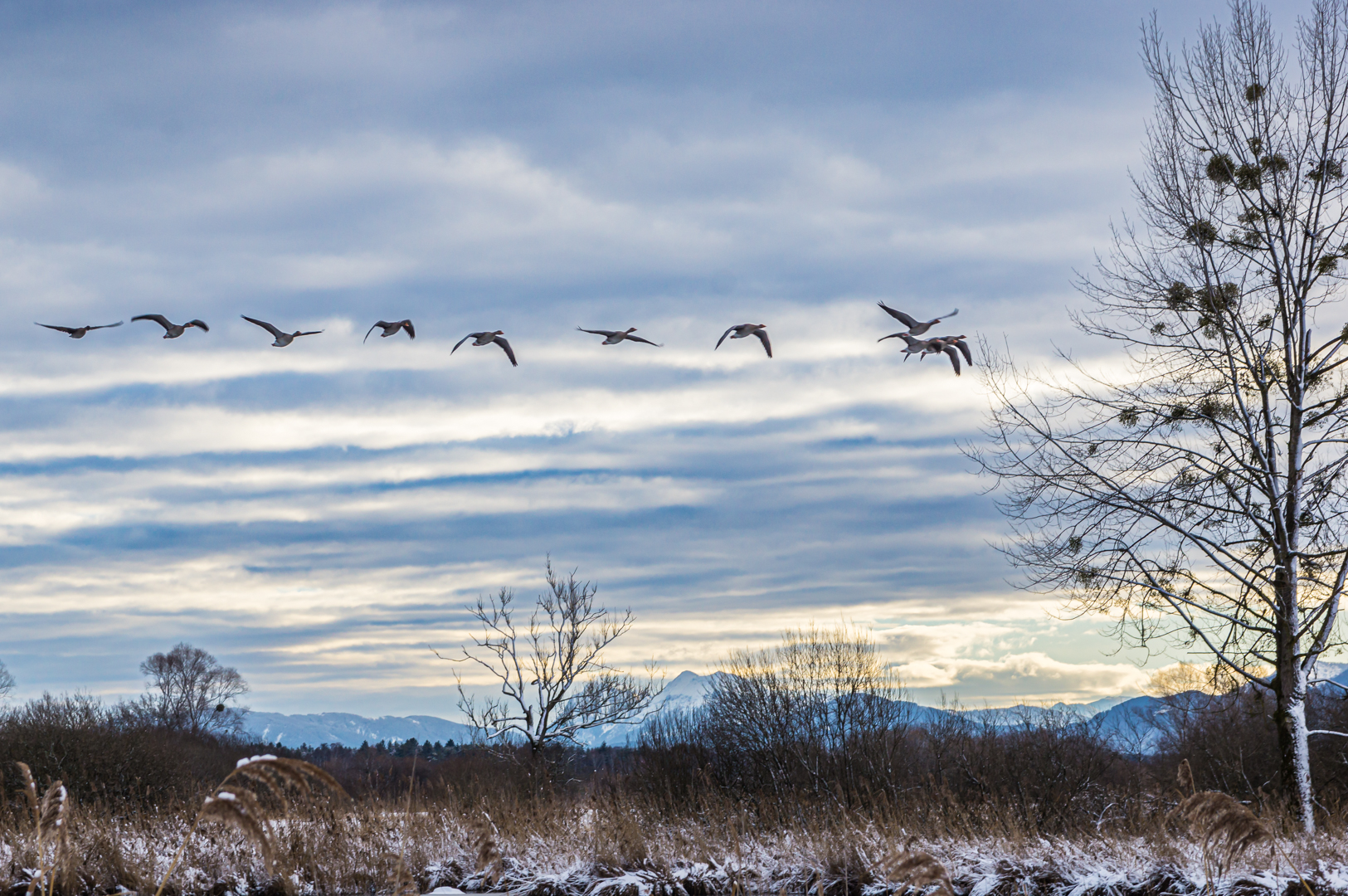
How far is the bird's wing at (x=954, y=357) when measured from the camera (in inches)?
403

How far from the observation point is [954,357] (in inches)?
415

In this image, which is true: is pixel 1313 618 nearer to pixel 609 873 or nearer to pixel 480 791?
pixel 609 873

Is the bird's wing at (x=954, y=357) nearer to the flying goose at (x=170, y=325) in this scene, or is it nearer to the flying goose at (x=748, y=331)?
the flying goose at (x=748, y=331)

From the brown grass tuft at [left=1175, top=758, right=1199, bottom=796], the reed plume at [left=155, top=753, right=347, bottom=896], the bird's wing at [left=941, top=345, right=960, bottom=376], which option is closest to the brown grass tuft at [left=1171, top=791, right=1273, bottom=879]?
the brown grass tuft at [left=1175, top=758, right=1199, bottom=796]

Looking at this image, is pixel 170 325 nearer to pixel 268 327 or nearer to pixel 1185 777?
pixel 268 327

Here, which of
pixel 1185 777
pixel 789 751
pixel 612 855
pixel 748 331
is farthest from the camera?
pixel 789 751

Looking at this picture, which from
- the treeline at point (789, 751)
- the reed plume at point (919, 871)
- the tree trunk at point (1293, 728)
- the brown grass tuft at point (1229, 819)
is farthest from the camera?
the treeline at point (789, 751)

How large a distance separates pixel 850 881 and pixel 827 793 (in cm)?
1291

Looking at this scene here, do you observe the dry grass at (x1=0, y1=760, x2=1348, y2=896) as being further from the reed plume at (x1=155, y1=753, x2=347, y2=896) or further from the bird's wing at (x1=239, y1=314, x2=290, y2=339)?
the reed plume at (x1=155, y1=753, x2=347, y2=896)

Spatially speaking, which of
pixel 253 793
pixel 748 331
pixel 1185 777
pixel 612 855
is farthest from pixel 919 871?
pixel 612 855

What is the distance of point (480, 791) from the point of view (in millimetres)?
18422

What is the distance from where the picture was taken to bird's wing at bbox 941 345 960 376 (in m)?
10.2

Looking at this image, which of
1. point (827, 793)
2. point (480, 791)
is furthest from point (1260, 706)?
point (480, 791)

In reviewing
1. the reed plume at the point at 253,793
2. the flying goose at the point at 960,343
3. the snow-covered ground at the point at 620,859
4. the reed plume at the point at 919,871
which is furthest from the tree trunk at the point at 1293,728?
the reed plume at the point at 253,793
